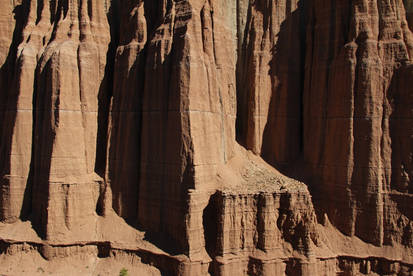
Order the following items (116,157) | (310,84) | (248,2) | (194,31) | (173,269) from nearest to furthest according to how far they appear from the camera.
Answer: (173,269), (194,31), (116,157), (310,84), (248,2)

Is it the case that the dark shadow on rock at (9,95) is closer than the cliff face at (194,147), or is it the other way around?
the cliff face at (194,147)

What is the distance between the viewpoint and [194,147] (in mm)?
15891

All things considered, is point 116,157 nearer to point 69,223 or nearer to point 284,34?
point 69,223

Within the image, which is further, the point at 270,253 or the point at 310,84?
the point at 310,84

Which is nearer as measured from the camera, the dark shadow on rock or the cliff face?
the cliff face

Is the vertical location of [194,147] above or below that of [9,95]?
below

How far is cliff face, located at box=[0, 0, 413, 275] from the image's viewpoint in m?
16.1

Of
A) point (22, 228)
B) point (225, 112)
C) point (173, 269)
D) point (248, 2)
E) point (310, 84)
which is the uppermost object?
point (248, 2)

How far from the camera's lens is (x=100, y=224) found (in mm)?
17484

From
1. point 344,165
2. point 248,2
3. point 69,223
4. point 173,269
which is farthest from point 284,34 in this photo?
point 69,223

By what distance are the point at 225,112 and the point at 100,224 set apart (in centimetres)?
842

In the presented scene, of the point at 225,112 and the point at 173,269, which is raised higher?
the point at 225,112

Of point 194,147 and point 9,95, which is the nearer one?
point 194,147

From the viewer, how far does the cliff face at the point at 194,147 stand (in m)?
16.1
